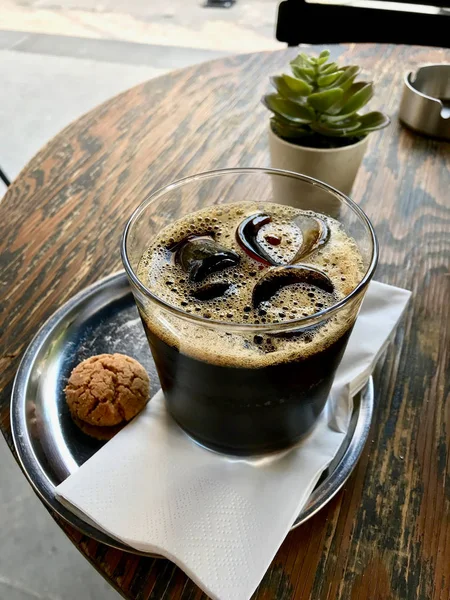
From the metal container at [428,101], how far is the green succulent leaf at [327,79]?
11.1 inches

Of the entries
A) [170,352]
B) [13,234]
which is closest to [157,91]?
[13,234]

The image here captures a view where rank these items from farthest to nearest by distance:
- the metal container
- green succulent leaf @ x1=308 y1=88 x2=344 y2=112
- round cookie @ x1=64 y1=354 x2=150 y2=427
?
the metal container < green succulent leaf @ x1=308 y1=88 x2=344 y2=112 < round cookie @ x1=64 y1=354 x2=150 y2=427

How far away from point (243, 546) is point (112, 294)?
0.38 m

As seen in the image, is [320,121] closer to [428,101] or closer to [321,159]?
[321,159]

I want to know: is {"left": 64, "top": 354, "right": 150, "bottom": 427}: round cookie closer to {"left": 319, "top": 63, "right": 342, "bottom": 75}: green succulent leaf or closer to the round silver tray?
the round silver tray

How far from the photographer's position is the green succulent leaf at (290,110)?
83 centimetres

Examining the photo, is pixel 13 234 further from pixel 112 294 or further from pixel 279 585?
pixel 279 585

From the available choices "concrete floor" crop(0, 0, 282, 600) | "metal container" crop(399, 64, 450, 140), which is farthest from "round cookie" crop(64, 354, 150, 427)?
"concrete floor" crop(0, 0, 282, 600)

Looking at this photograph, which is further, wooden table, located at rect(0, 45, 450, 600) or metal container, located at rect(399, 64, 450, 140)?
metal container, located at rect(399, 64, 450, 140)

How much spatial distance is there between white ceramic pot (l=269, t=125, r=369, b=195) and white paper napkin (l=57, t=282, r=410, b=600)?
360 millimetres

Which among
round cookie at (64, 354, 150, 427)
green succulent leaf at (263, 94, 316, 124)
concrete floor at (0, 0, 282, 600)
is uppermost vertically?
green succulent leaf at (263, 94, 316, 124)

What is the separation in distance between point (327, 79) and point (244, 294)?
47cm

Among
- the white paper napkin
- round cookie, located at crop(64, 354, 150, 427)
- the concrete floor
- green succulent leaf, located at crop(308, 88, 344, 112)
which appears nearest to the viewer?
the white paper napkin

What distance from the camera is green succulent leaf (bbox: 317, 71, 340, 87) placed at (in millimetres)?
842
